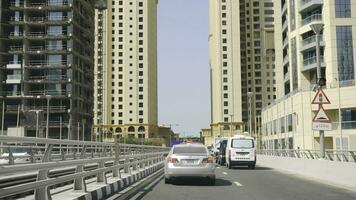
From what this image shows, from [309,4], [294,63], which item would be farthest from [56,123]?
[309,4]

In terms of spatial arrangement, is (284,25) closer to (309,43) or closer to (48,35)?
(309,43)

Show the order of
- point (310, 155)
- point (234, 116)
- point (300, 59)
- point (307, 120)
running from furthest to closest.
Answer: point (234, 116), point (300, 59), point (307, 120), point (310, 155)

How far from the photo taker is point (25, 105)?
89875mm

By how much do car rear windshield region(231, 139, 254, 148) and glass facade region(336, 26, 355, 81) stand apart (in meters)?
38.6

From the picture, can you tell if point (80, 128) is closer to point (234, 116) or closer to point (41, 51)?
point (41, 51)

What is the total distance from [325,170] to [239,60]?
384ft

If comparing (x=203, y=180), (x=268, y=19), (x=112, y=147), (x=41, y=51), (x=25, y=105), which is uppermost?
(x=268, y=19)

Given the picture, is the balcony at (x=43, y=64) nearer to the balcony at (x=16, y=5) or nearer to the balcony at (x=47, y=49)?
the balcony at (x=47, y=49)

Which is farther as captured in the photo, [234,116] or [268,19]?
[268,19]

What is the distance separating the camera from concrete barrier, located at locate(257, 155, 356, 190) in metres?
19.0

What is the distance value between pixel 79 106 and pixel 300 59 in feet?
135

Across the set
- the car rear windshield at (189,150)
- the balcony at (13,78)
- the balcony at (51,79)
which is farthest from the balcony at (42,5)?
the car rear windshield at (189,150)

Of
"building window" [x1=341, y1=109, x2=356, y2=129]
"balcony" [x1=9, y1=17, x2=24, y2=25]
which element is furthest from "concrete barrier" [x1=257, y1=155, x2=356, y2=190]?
"balcony" [x1=9, y1=17, x2=24, y2=25]

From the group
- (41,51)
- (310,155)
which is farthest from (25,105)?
(310,155)
